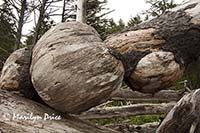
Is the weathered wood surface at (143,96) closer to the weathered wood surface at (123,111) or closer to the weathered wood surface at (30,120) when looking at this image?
Result: the weathered wood surface at (123,111)

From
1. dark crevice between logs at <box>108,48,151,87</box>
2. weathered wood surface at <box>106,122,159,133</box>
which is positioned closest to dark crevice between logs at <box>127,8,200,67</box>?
dark crevice between logs at <box>108,48,151,87</box>

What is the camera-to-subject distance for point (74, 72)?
3117 mm

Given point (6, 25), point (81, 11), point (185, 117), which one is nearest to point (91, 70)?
point (185, 117)

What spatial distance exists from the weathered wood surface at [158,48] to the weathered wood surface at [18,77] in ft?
2.31

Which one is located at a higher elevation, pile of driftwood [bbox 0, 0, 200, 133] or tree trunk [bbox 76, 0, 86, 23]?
tree trunk [bbox 76, 0, 86, 23]

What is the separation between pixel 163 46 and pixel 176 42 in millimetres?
122

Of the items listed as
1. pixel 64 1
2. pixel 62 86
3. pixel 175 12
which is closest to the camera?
pixel 62 86

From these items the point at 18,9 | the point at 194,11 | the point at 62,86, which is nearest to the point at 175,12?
the point at 194,11

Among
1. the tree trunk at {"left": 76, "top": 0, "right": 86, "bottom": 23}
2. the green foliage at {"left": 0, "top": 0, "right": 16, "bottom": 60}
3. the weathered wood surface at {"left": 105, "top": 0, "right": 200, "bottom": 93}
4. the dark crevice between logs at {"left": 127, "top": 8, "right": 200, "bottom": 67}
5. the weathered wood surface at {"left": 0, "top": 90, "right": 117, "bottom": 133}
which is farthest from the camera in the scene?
the green foliage at {"left": 0, "top": 0, "right": 16, "bottom": 60}

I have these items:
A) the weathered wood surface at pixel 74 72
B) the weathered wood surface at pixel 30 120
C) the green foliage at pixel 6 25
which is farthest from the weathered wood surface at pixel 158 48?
the green foliage at pixel 6 25

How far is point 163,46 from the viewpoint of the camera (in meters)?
3.37

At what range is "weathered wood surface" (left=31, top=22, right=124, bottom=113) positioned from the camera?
3113mm

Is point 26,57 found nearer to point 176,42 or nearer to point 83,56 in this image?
point 83,56

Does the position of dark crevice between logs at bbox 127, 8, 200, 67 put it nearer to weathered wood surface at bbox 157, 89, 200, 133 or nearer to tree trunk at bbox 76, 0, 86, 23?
weathered wood surface at bbox 157, 89, 200, 133
